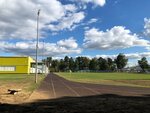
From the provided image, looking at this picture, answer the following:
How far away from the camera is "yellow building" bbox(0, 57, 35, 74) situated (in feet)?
396

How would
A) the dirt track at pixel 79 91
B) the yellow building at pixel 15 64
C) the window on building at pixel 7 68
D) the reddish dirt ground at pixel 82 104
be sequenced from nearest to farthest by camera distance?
the reddish dirt ground at pixel 82 104 → the dirt track at pixel 79 91 → the window on building at pixel 7 68 → the yellow building at pixel 15 64

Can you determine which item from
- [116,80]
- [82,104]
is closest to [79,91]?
[82,104]

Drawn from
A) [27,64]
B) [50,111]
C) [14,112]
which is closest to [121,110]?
[50,111]

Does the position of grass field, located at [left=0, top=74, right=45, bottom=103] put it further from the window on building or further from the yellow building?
the window on building

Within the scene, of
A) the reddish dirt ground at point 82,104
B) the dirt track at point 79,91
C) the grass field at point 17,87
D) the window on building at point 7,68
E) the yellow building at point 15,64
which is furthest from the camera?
the yellow building at point 15,64

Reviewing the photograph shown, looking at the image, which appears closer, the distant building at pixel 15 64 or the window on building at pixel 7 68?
the window on building at pixel 7 68

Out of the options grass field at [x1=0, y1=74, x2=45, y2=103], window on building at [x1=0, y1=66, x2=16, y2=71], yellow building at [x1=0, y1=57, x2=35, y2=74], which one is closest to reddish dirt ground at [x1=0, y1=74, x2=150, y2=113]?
grass field at [x1=0, y1=74, x2=45, y2=103]

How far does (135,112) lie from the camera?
13547 millimetres

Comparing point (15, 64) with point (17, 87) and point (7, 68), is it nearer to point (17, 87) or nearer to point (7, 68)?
point (7, 68)

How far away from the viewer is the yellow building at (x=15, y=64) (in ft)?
396

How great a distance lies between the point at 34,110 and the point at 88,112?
2.33 metres

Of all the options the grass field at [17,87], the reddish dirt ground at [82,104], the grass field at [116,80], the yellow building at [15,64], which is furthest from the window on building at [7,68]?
the reddish dirt ground at [82,104]

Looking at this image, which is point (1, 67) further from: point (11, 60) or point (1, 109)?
point (1, 109)

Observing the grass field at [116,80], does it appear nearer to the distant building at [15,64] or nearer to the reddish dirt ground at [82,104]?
the reddish dirt ground at [82,104]
